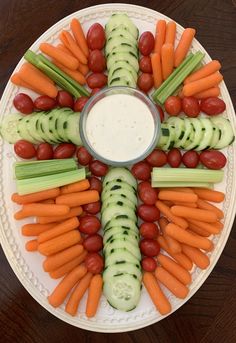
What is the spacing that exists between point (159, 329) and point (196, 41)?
4.42ft

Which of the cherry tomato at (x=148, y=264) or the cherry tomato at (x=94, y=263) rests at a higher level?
the cherry tomato at (x=94, y=263)

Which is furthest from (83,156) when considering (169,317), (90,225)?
(169,317)

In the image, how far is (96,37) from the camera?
1.97 m

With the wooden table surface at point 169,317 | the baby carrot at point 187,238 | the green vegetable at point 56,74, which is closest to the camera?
the baby carrot at point 187,238

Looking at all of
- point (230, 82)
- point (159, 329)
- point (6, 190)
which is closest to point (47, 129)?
point (6, 190)

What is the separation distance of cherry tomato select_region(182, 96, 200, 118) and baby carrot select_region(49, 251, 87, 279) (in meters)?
0.76

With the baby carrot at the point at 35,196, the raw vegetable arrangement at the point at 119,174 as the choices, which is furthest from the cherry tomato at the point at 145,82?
the baby carrot at the point at 35,196

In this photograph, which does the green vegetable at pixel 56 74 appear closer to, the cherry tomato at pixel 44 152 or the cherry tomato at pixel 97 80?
the cherry tomato at pixel 97 80

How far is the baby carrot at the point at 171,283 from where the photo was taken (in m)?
1.86

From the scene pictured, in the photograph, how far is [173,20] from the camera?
217 centimetres

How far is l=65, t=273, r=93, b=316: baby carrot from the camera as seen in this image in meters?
1.87

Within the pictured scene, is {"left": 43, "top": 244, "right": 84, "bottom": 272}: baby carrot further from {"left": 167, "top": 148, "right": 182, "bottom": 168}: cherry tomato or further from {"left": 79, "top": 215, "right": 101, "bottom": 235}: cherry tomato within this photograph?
{"left": 167, "top": 148, "right": 182, "bottom": 168}: cherry tomato

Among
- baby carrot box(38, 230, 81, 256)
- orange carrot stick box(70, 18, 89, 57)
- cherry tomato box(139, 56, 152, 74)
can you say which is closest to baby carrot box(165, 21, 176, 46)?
cherry tomato box(139, 56, 152, 74)

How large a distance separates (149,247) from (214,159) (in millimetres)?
466
